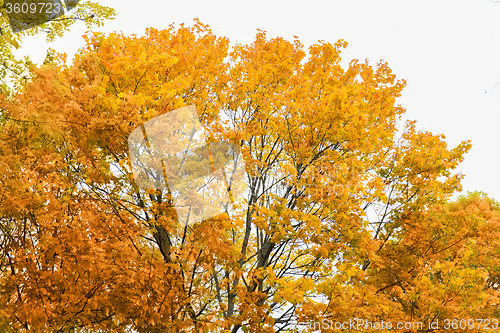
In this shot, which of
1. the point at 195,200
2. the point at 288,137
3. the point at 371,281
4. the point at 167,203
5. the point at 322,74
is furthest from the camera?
the point at 371,281

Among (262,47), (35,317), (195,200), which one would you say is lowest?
(35,317)

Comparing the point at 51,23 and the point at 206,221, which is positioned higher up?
the point at 51,23

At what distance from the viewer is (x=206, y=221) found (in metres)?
6.58

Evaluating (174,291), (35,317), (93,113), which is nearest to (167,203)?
(174,291)

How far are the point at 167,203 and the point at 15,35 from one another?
4931 millimetres

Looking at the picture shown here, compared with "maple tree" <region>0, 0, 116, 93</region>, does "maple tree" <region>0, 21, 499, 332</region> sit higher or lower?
lower

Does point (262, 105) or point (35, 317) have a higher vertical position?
point (262, 105)

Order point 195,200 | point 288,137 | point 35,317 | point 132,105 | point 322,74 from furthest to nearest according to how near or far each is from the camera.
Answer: point 322,74, point 288,137, point 195,200, point 132,105, point 35,317

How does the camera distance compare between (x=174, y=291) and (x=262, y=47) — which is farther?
(x=262, y=47)

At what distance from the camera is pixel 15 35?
7.44 metres

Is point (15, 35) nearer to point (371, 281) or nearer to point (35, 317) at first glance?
point (35, 317)

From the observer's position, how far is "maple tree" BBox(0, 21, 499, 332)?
20.4 feet

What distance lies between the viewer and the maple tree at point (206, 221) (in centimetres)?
621

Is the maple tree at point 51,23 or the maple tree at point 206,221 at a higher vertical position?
the maple tree at point 51,23
